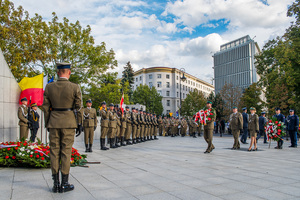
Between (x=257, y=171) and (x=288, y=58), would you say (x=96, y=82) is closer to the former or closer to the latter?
(x=288, y=58)

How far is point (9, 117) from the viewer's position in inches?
414

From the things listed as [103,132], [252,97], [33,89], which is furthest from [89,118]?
[252,97]

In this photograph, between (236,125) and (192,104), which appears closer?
(236,125)

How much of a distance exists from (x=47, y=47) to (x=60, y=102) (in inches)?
767

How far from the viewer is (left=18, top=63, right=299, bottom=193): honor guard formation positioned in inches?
176

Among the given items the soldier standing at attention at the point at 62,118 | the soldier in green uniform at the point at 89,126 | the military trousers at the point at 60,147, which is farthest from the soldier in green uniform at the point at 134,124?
the military trousers at the point at 60,147

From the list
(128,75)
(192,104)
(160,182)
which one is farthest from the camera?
(192,104)

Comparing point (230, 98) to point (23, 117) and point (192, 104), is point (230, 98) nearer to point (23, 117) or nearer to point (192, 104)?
point (192, 104)

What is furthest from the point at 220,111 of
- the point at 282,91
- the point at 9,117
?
the point at 9,117

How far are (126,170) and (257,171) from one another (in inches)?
139

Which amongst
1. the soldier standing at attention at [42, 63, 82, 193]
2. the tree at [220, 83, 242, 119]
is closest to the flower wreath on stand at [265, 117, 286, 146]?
the soldier standing at attention at [42, 63, 82, 193]

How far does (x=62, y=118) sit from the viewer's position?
178 inches

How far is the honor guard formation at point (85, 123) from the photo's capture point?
446 centimetres

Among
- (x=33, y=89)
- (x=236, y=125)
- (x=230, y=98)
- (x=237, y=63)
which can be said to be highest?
(x=237, y=63)
